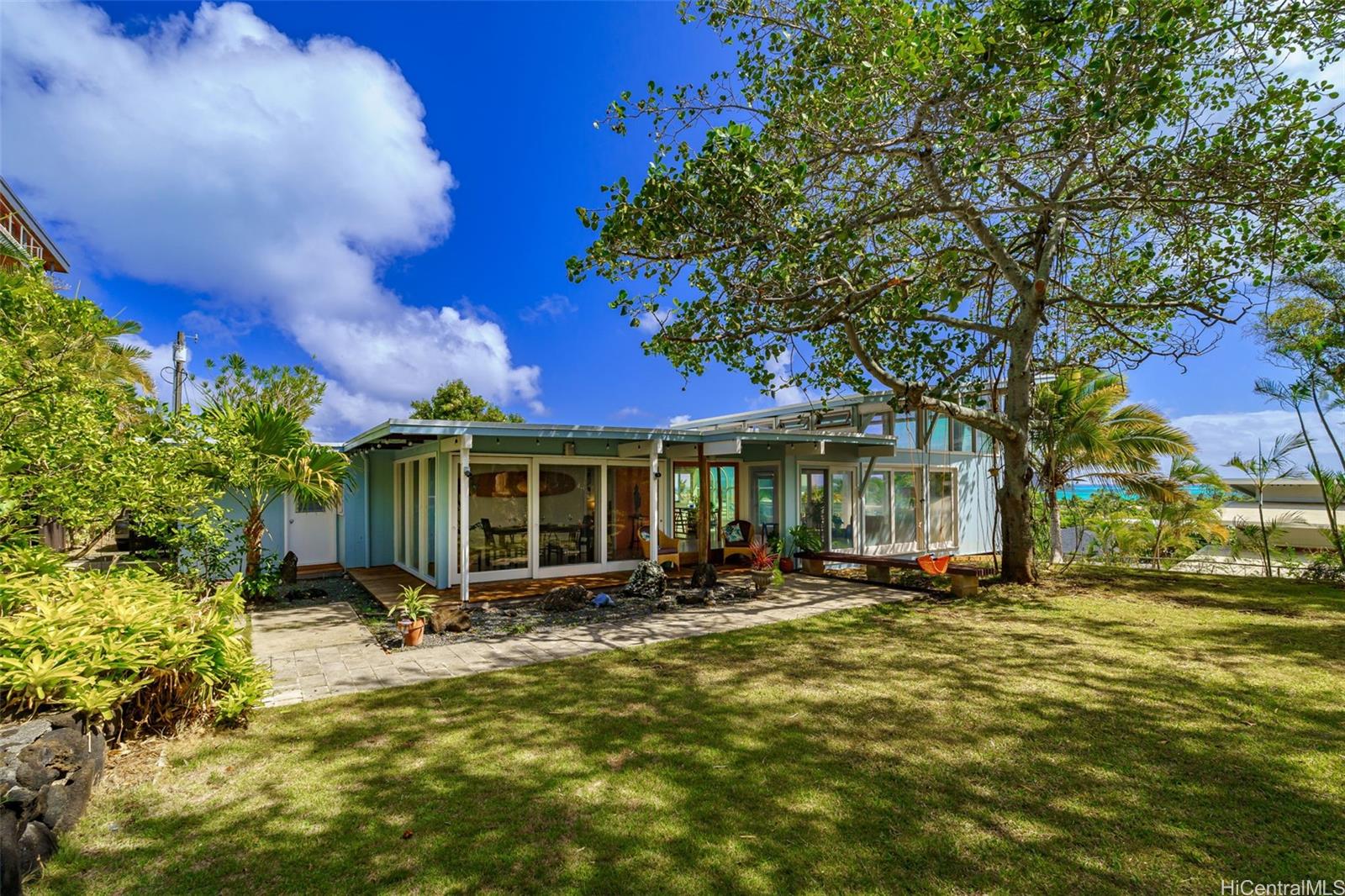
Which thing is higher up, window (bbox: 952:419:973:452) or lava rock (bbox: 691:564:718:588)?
window (bbox: 952:419:973:452)

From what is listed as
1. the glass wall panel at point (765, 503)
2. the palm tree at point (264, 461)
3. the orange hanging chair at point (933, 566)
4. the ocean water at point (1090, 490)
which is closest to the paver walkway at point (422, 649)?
the orange hanging chair at point (933, 566)

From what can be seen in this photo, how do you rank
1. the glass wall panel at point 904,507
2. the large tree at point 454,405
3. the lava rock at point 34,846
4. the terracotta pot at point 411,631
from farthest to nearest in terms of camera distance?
the large tree at point 454,405, the glass wall panel at point 904,507, the terracotta pot at point 411,631, the lava rock at point 34,846

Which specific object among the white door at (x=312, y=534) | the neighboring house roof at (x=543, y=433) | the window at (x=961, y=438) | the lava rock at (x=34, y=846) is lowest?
the lava rock at (x=34, y=846)

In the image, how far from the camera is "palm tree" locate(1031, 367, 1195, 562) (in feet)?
37.7

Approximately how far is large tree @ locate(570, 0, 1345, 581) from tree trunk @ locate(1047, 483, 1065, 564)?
1.91 m

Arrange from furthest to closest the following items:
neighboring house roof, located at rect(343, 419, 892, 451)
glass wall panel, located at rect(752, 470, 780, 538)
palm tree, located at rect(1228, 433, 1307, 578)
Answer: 1. glass wall panel, located at rect(752, 470, 780, 538)
2. palm tree, located at rect(1228, 433, 1307, 578)
3. neighboring house roof, located at rect(343, 419, 892, 451)

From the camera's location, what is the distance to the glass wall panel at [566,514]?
10.1 metres

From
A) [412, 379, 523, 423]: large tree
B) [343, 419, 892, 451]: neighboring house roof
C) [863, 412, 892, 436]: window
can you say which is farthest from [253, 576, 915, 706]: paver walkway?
[412, 379, 523, 423]: large tree

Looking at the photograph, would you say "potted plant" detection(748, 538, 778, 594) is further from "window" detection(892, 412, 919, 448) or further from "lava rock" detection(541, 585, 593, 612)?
"window" detection(892, 412, 919, 448)

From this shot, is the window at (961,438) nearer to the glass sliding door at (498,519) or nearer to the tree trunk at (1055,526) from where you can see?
the tree trunk at (1055,526)

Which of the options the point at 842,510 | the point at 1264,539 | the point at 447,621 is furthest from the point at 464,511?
the point at 1264,539

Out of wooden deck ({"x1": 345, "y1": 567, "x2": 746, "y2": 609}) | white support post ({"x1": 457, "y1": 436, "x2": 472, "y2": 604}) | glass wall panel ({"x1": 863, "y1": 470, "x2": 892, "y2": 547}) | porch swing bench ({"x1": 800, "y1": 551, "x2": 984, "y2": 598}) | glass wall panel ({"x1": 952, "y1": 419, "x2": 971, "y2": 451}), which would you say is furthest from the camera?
glass wall panel ({"x1": 952, "y1": 419, "x2": 971, "y2": 451})

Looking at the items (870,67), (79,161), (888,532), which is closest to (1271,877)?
(870,67)

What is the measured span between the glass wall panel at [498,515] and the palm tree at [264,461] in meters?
2.03
